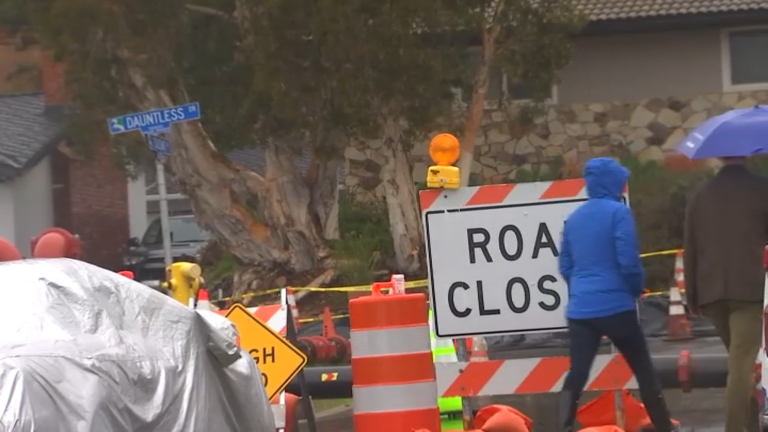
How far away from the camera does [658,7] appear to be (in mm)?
22547

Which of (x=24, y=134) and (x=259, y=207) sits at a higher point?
(x=24, y=134)

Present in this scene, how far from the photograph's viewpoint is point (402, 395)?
25.0ft

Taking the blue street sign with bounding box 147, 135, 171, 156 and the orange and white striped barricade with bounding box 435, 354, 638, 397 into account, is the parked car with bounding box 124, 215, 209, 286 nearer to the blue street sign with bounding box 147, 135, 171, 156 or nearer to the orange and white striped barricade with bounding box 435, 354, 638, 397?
the blue street sign with bounding box 147, 135, 171, 156

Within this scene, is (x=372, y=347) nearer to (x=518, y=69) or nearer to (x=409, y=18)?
(x=409, y=18)

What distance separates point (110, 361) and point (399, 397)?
2676 millimetres

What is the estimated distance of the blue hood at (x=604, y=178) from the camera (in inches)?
293

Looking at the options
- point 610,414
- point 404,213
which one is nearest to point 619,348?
point 610,414

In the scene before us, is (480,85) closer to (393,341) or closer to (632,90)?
(632,90)

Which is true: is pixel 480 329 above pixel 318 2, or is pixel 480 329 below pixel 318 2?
below

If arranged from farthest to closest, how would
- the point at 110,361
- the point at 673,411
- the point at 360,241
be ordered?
the point at 360,241 < the point at 673,411 < the point at 110,361

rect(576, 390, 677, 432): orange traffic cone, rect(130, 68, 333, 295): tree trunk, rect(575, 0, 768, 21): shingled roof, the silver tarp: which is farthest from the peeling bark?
the silver tarp

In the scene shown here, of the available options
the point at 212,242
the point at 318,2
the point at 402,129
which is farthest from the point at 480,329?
the point at 212,242

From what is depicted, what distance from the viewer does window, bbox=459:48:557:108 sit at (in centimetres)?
2022

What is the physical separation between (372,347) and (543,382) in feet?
3.56
